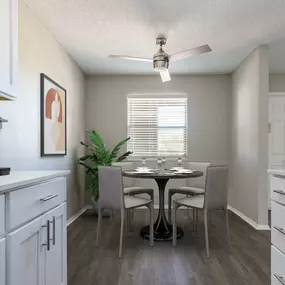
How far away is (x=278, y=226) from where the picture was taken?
63.6 inches

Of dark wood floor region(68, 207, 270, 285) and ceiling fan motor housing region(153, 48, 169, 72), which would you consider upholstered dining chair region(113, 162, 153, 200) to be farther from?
ceiling fan motor housing region(153, 48, 169, 72)

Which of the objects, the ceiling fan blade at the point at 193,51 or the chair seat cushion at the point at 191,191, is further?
the chair seat cushion at the point at 191,191

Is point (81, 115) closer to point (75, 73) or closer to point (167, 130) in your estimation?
point (75, 73)

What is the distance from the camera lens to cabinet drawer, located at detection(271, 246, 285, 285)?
5.10 ft

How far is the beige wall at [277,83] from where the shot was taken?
514cm

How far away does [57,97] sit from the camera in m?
3.55

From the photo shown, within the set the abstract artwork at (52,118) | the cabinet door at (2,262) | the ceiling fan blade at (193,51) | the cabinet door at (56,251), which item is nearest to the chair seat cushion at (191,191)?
the abstract artwork at (52,118)

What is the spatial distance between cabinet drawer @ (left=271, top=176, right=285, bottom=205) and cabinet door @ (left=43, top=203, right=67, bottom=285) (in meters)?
1.32

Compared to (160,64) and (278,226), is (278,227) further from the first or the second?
(160,64)

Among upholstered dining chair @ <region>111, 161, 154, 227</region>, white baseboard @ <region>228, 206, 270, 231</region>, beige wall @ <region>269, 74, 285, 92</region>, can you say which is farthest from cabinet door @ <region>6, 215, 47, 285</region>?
beige wall @ <region>269, 74, 285, 92</region>

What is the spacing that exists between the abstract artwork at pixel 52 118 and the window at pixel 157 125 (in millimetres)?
1746

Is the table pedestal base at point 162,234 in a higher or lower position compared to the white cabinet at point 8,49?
lower

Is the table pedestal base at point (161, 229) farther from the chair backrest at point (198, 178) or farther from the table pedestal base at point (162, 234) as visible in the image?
the chair backrest at point (198, 178)

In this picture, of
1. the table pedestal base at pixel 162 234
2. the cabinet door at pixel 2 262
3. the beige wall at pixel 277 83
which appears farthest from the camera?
the beige wall at pixel 277 83
